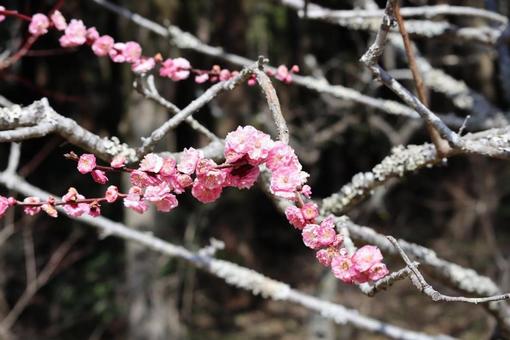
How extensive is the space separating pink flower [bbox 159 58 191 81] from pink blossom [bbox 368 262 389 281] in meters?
0.67

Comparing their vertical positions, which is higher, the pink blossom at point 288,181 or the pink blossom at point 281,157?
the pink blossom at point 281,157

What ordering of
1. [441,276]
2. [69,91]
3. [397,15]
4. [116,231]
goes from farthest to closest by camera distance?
[69,91] → [116,231] → [441,276] → [397,15]

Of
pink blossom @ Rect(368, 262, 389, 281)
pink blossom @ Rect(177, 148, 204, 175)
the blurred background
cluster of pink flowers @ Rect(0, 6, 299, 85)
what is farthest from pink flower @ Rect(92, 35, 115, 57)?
the blurred background

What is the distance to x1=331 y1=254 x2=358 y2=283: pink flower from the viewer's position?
71 cm

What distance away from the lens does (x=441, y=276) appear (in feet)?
4.25

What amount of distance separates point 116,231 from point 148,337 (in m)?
2.24

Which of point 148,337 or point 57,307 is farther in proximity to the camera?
point 57,307

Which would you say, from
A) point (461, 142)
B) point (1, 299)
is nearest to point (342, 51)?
point (1, 299)

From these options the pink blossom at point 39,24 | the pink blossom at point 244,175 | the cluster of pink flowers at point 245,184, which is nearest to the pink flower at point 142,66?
the pink blossom at point 39,24

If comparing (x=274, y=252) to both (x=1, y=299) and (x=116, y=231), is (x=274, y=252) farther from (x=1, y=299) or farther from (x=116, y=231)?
(x=116, y=231)

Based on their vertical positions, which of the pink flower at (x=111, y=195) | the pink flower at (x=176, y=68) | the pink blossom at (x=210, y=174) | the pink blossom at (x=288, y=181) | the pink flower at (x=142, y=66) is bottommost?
the pink flower at (x=111, y=195)

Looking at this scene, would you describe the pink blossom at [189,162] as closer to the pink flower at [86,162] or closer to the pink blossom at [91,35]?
the pink flower at [86,162]

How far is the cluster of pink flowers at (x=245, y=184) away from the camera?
673 millimetres

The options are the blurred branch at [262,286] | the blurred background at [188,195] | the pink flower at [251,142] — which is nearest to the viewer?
the pink flower at [251,142]
